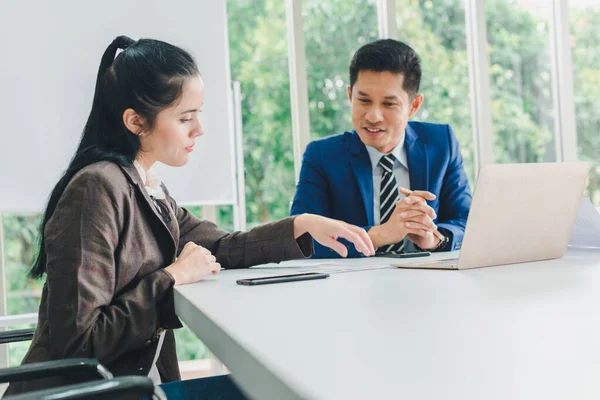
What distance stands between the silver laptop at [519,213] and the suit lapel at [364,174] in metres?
0.74

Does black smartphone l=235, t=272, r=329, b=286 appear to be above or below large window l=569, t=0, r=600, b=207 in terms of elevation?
below

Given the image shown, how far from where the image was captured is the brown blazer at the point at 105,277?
1078mm

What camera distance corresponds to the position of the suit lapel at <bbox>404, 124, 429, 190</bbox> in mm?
2193

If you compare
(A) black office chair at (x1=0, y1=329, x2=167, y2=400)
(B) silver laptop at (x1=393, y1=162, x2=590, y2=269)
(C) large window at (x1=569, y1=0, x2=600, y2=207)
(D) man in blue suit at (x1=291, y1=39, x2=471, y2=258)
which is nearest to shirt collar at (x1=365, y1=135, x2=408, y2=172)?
(D) man in blue suit at (x1=291, y1=39, x2=471, y2=258)

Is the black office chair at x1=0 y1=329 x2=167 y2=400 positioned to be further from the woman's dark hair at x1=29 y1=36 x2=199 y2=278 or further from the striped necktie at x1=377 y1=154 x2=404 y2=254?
the striped necktie at x1=377 y1=154 x2=404 y2=254

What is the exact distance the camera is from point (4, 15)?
2549mm

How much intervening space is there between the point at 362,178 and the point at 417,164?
209 mm

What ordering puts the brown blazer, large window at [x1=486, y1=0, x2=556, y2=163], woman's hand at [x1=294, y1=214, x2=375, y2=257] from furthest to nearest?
1. large window at [x1=486, y1=0, x2=556, y2=163]
2. woman's hand at [x1=294, y1=214, x2=375, y2=257]
3. the brown blazer

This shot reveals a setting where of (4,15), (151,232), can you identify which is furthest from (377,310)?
(4,15)

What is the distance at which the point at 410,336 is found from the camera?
64cm

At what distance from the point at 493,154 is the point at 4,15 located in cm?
269

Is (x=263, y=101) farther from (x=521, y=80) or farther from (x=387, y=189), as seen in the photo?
(x=521, y=80)

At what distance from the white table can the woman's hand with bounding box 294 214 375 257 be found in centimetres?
26

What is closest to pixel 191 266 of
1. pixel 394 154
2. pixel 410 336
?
pixel 410 336
